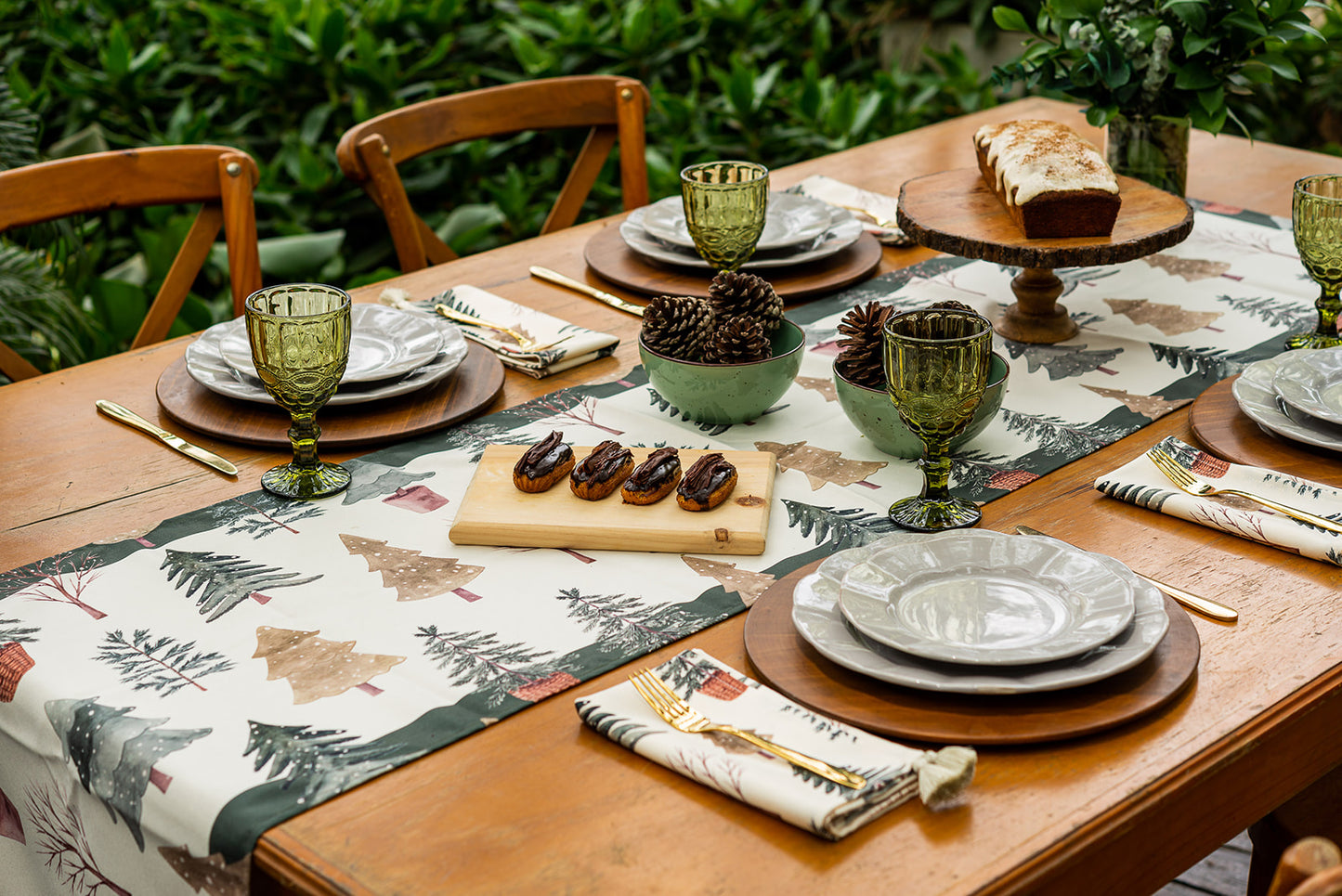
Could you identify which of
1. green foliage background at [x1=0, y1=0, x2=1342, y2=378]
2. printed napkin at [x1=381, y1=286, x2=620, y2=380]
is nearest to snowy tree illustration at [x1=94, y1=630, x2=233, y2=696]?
printed napkin at [x1=381, y1=286, x2=620, y2=380]

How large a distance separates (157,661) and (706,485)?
447mm

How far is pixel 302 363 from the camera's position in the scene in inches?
46.1

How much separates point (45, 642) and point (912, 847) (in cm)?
65

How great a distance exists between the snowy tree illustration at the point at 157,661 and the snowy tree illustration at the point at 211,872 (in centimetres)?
13

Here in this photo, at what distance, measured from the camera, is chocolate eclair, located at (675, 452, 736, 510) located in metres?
1.11

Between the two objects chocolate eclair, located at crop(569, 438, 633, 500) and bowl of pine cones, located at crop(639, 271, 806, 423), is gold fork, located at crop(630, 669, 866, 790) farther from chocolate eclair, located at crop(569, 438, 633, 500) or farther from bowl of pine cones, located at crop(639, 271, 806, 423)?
bowl of pine cones, located at crop(639, 271, 806, 423)

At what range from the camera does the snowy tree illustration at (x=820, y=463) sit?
1.21m

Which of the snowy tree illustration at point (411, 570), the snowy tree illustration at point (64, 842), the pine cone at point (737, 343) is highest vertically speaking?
the pine cone at point (737, 343)

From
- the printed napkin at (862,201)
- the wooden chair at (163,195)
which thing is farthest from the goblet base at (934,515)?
the wooden chair at (163,195)

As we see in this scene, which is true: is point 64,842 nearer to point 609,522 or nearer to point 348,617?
point 348,617

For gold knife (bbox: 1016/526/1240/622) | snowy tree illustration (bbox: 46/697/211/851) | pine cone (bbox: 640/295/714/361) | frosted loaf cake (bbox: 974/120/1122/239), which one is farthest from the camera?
frosted loaf cake (bbox: 974/120/1122/239)

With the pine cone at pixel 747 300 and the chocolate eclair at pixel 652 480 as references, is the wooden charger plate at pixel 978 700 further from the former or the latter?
the pine cone at pixel 747 300

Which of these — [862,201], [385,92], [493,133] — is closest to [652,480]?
[862,201]

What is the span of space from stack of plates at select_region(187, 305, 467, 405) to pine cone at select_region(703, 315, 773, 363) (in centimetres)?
30
